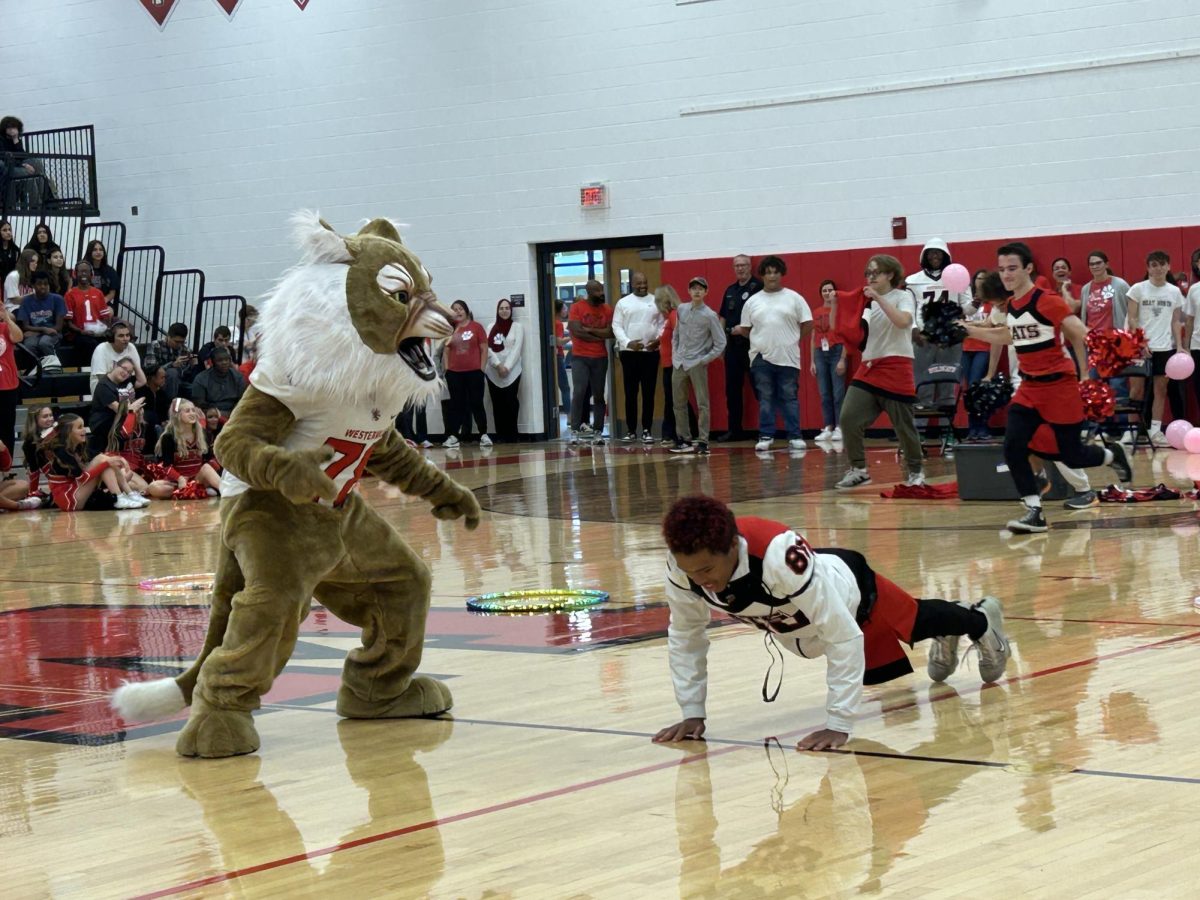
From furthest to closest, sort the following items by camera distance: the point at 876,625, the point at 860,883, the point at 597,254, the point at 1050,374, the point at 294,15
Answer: the point at 294,15 < the point at 597,254 < the point at 1050,374 < the point at 876,625 < the point at 860,883

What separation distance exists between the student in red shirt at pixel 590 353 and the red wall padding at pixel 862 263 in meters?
0.94

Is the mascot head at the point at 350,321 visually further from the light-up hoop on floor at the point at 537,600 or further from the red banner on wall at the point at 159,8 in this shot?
the red banner on wall at the point at 159,8

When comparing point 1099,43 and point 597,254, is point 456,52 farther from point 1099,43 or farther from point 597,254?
point 1099,43

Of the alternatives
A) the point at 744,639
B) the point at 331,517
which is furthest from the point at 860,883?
the point at 744,639

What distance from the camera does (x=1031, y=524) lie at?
977 centimetres

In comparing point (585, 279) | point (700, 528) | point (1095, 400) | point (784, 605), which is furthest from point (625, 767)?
point (585, 279)

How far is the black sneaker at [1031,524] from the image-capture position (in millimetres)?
9750

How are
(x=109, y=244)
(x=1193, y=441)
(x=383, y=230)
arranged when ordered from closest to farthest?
(x=383, y=230) → (x=1193, y=441) → (x=109, y=244)

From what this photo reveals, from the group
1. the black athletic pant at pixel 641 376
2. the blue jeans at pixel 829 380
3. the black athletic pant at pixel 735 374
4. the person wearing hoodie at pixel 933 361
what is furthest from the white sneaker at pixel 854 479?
the black athletic pant at pixel 641 376

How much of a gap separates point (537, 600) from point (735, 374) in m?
12.2

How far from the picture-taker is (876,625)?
5.12 meters

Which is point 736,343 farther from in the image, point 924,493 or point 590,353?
point 924,493

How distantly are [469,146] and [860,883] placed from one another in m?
19.3

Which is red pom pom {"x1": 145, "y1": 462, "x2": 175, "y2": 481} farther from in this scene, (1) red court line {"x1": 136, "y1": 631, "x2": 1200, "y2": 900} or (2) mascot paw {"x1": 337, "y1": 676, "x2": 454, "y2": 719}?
(1) red court line {"x1": 136, "y1": 631, "x2": 1200, "y2": 900}
